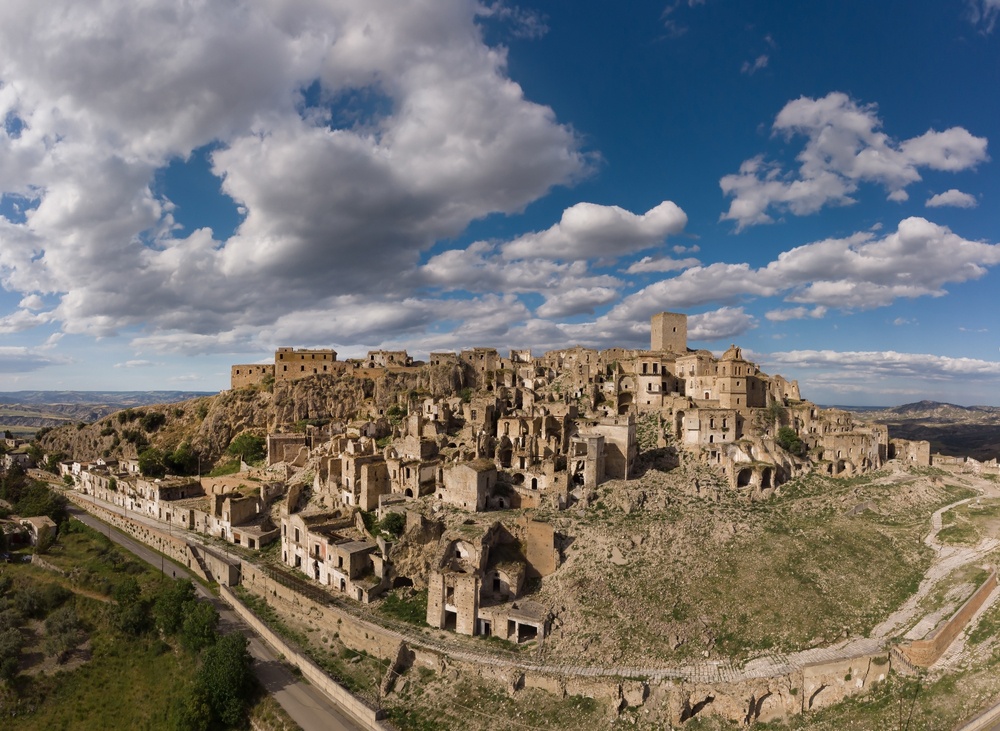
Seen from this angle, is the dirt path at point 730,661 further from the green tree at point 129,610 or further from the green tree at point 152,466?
the green tree at point 152,466

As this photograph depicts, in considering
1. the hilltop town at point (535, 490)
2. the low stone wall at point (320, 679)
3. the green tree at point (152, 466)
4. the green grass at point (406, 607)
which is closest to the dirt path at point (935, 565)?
the hilltop town at point (535, 490)

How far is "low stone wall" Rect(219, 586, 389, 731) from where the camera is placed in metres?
28.1

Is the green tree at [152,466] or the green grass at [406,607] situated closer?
the green grass at [406,607]

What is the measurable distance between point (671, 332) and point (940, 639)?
44679 mm

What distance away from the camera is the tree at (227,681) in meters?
30.2

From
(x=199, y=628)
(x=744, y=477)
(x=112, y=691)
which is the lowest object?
(x=112, y=691)

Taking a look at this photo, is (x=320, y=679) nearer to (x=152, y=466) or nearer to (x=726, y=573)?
(x=726, y=573)

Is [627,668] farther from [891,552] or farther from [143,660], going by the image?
[143,660]

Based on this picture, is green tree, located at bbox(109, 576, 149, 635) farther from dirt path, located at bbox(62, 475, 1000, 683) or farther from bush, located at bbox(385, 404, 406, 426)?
bush, located at bbox(385, 404, 406, 426)

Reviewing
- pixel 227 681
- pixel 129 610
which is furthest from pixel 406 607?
pixel 129 610

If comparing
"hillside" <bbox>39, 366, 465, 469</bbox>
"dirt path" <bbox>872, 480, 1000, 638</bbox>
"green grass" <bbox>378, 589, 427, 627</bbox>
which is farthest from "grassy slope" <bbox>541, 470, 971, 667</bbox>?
"hillside" <bbox>39, 366, 465, 469</bbox>

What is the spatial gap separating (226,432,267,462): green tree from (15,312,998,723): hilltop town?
0.38 meters

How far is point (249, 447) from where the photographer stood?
2699 inches

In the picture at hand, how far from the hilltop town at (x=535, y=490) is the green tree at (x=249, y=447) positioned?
0.38 meters
